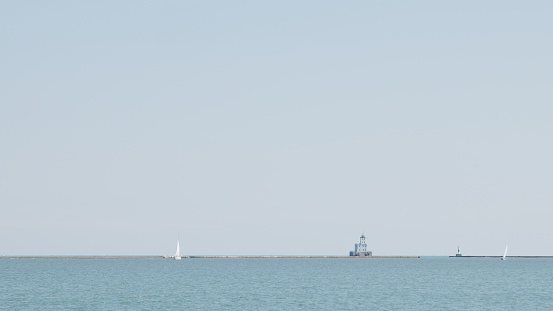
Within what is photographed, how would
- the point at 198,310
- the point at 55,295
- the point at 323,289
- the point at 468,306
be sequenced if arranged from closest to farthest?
1. the point at 198,310
2. the point at 468,306
3. the point at 55,295
4. the point at 323,289

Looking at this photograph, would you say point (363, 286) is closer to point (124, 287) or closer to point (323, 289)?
point (323, 289)

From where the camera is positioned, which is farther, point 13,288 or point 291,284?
point 291,284

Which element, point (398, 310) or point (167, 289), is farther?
point (167, 289)

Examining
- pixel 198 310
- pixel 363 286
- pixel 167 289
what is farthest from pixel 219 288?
pixel 198 310

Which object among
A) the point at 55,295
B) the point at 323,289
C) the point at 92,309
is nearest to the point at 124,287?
the point at 55,295

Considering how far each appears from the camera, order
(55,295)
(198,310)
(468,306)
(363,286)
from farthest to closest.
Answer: (363,286) < (55,295) < (468,306) < (198,310)

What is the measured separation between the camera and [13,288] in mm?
143125

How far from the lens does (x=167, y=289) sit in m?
140

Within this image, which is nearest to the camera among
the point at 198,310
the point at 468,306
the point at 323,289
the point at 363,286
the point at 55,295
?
the point at 198,310

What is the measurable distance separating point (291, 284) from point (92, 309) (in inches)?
2331

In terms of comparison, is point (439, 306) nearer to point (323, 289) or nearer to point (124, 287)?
point (323, 289)

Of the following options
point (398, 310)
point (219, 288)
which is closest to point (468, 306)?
point (398, 310)

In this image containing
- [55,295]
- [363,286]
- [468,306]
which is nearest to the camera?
[468,306]

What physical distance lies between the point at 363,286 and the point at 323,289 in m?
12.2
